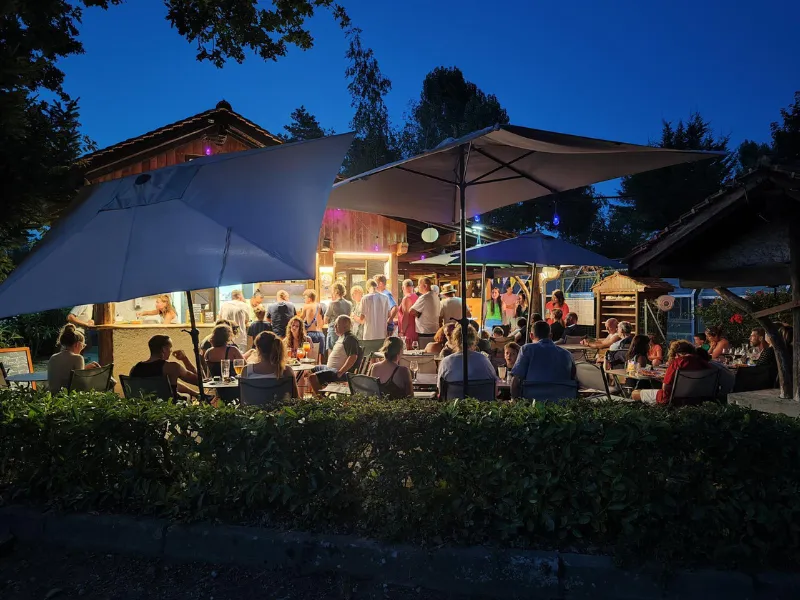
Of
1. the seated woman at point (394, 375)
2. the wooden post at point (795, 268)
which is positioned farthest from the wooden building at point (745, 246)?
the seated woman at point (394, 375)

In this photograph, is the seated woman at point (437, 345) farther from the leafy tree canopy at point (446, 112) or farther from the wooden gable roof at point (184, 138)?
the leafy tree canopy at point (446, 112)

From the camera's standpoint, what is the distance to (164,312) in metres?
10.8

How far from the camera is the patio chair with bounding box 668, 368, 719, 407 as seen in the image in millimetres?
6068

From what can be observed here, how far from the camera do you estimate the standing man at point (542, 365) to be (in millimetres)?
5629

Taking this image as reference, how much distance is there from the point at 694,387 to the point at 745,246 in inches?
61.0

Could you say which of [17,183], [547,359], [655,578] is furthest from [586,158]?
[17,183]

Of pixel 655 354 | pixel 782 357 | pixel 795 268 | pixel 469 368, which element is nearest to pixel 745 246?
pixel 795 268

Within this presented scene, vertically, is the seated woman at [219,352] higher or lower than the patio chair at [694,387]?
higher

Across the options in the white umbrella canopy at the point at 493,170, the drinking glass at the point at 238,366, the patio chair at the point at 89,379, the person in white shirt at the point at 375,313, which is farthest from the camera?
the person in white shirt at the point at 375,313

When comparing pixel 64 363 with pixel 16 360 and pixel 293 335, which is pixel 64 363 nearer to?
pixel 293 335

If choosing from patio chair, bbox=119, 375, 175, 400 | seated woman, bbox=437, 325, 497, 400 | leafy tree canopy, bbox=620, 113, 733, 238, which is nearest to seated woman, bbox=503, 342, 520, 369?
seated woman, bbox=437, 325, 497, 400

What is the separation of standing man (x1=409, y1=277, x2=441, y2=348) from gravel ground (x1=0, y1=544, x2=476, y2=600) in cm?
722

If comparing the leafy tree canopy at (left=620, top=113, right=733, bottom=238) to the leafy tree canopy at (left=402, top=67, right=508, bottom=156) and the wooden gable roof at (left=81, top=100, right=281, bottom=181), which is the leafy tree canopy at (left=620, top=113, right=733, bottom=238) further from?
the wooden gable roof at (left=81, top=100, right=281, bottom=181)

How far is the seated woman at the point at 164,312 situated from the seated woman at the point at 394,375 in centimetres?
655
